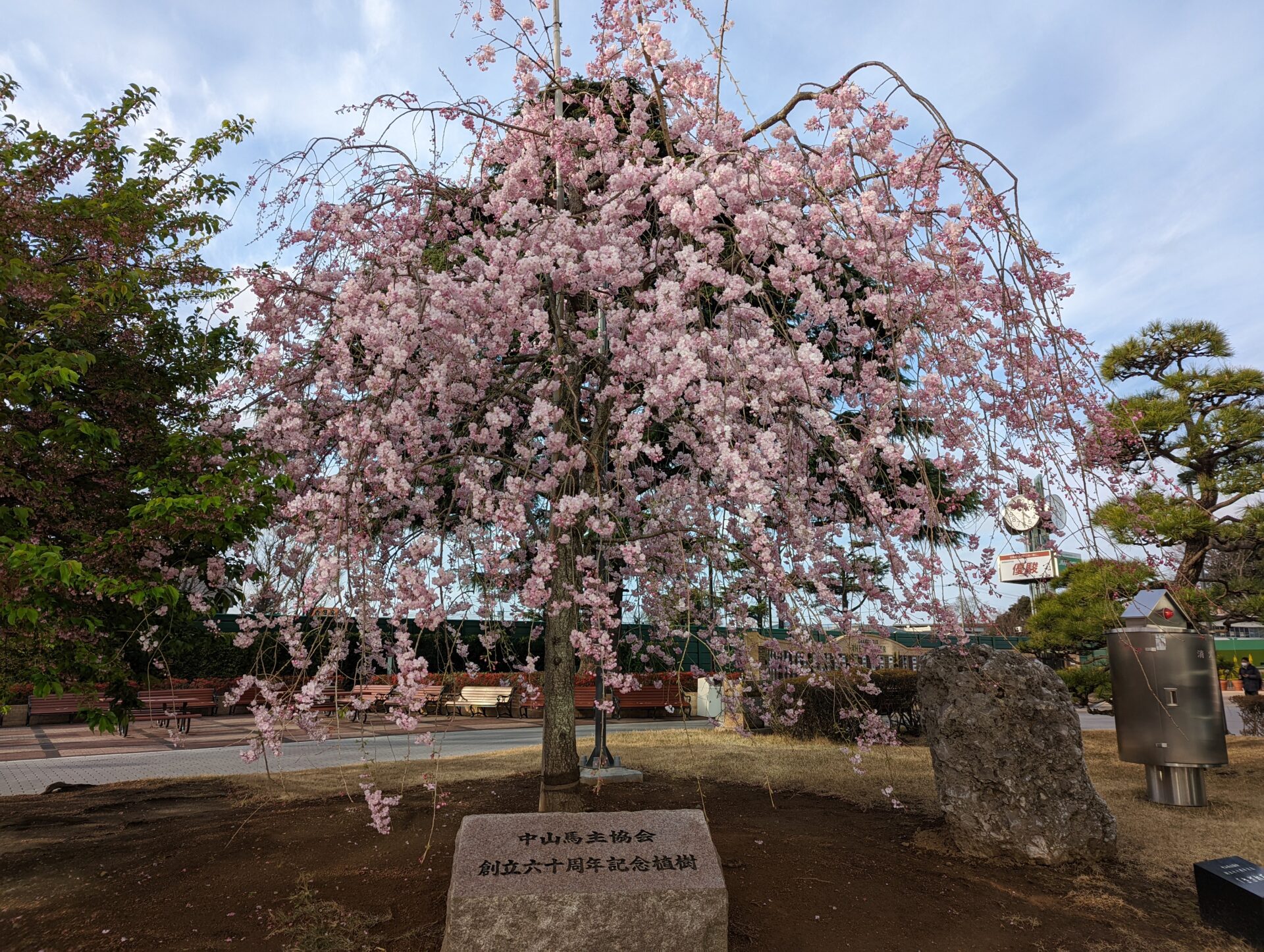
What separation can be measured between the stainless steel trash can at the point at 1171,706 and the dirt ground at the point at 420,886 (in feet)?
6.98

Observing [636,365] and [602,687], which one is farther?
[602,687]

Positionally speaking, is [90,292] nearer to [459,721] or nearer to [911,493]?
[911,493]

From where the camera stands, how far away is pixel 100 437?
4.76 metres

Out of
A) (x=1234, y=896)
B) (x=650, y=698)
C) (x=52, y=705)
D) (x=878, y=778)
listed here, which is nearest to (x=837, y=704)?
(x=878, y=778)

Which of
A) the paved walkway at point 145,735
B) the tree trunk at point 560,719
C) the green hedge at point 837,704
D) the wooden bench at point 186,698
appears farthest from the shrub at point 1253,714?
the wooden bench at point 186,698

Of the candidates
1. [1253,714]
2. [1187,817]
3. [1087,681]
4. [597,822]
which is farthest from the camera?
[1087,681]

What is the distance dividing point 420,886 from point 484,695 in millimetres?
14438

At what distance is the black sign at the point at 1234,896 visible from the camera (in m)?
4.02

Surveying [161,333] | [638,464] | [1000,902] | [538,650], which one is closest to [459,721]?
[538,650]

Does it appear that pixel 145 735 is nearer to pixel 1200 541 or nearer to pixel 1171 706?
pixel 1171 706

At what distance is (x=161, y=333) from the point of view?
575 centimetres

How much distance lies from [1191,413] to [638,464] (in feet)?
31.2

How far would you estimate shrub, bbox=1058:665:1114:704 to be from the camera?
39.4ft

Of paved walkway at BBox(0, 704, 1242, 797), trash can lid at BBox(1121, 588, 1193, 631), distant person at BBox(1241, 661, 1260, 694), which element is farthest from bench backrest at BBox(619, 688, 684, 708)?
trash can lid at BBox(1121, 588, 1193, 631)
